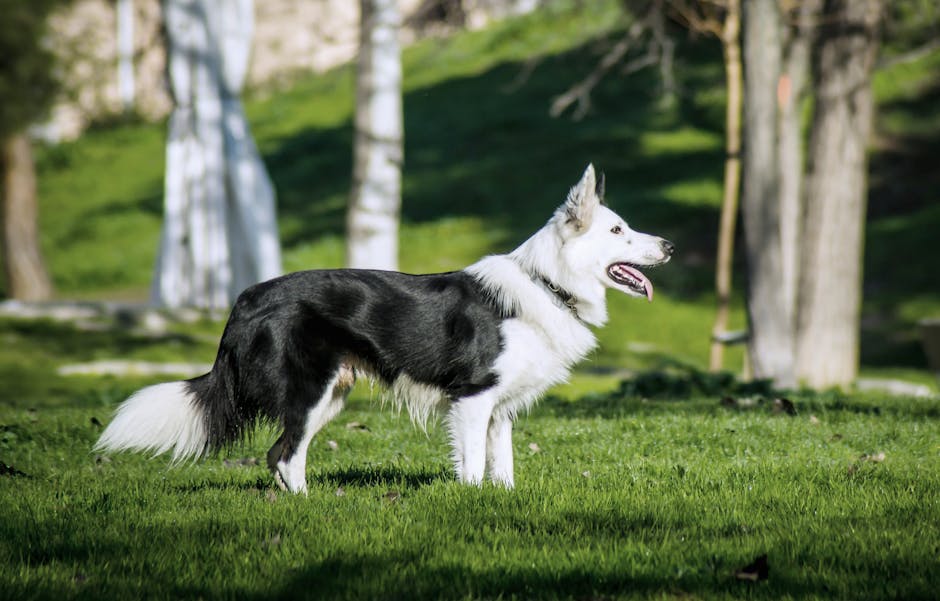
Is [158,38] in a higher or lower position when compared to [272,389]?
higher

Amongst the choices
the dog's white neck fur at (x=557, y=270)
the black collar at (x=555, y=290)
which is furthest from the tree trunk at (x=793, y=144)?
the black collar at (x=555, y=290)

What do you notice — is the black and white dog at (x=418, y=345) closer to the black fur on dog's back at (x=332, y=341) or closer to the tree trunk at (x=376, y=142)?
the black fur on dog's back at (x=332, y=341)

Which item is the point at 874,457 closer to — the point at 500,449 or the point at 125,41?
the point at 500,449

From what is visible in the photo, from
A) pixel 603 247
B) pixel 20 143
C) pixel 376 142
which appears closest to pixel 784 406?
pixel 603 247

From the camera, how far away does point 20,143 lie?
77.4 feet

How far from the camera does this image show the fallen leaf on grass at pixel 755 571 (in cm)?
462

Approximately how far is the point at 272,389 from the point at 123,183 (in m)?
36.9

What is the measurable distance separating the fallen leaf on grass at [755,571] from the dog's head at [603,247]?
2115 mm

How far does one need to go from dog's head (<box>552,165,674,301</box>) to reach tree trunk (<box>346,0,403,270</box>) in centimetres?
778

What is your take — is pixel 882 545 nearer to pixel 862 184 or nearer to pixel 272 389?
pixel 272 389

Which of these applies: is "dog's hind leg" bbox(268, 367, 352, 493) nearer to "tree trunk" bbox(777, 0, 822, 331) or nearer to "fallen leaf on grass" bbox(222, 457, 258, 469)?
"fallen leaf on grass" bbox(222, 457, 258, 469)

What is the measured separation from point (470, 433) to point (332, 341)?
0.93m

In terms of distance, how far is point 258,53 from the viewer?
2249 inches

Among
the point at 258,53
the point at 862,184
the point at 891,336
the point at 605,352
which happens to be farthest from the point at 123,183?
the point at 862,184
